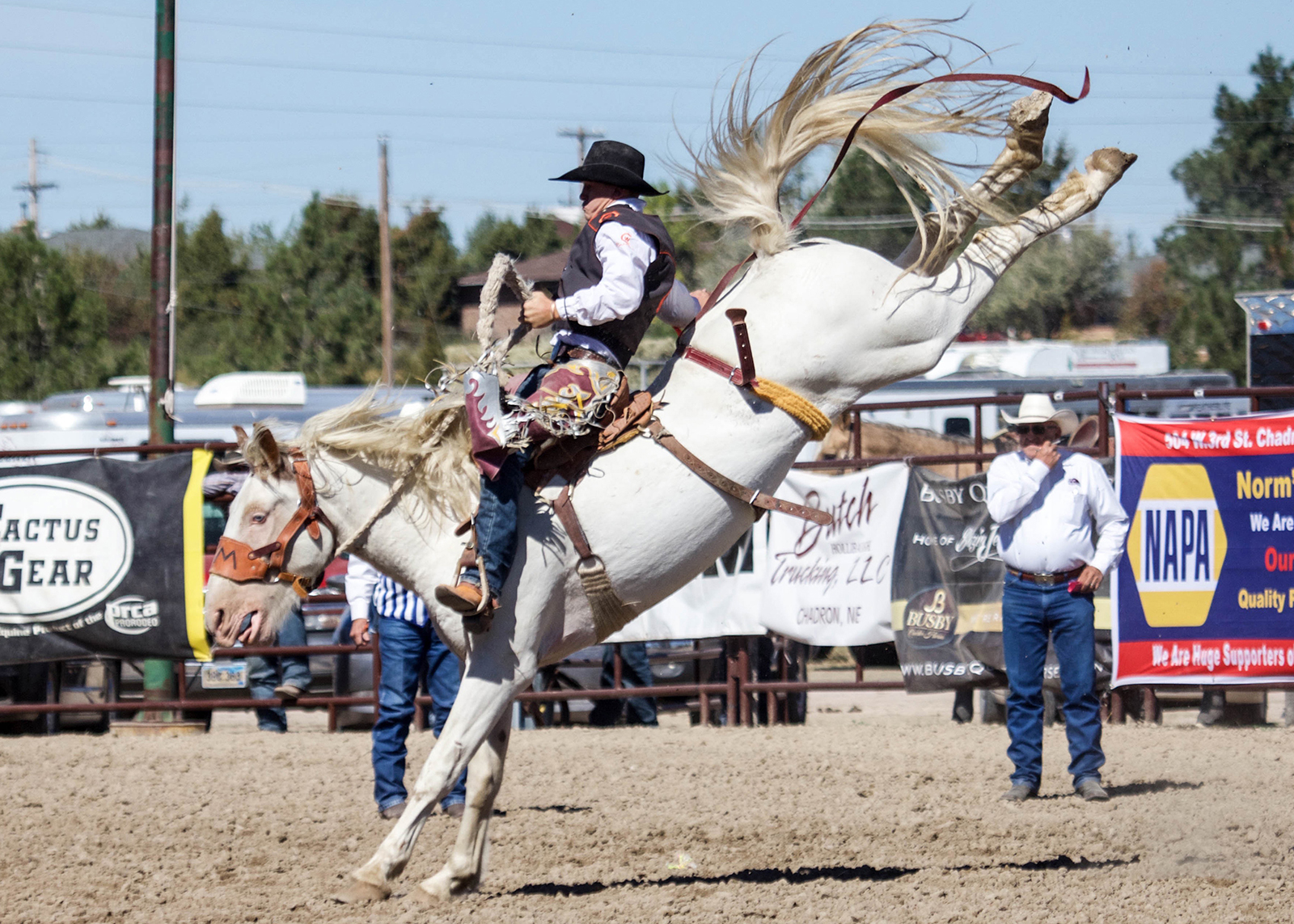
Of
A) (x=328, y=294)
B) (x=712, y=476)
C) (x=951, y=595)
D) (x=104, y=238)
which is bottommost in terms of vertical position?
(x=951, y=595)

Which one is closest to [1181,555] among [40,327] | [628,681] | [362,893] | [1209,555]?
[1209,555]

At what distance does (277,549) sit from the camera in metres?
5.12

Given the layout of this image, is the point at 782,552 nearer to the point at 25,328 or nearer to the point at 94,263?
the point at 25,328

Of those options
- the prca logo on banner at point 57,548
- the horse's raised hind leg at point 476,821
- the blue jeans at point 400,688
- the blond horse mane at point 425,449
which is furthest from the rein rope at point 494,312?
the prca logo on banner at point 57,548

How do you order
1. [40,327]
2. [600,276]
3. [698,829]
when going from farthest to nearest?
[40,327]
[698,829]
[600,276]

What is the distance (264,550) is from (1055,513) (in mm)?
4263

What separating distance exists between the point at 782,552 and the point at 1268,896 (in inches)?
221

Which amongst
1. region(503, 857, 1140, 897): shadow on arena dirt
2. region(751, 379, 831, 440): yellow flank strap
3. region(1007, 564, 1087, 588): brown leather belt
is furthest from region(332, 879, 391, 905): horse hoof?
region(1007, 564, 1087, 588): brown leather belt

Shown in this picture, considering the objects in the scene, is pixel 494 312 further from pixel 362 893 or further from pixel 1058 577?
pixel 1058 577

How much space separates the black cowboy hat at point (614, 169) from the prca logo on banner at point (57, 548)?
625cm

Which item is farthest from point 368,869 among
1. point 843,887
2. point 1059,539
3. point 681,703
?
point 681,703

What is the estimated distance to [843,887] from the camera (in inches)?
203

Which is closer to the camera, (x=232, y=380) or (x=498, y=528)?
(x=498, y=528)

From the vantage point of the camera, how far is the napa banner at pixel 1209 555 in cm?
921
